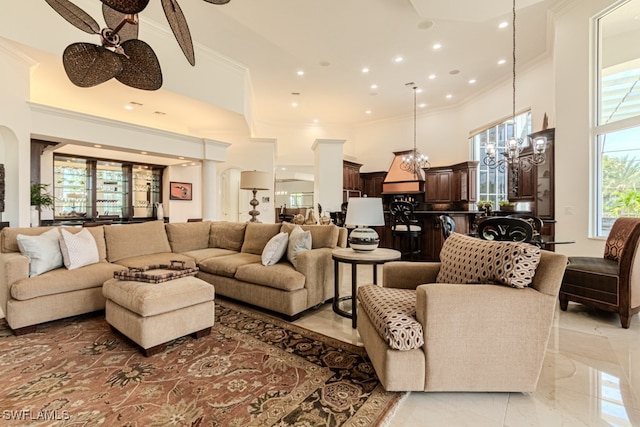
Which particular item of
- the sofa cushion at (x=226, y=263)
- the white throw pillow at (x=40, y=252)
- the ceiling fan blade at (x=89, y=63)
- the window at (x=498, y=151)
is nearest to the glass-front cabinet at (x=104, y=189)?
the white throw pillow at (x=40, y=252)

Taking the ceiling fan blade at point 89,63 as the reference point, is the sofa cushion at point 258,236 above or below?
below

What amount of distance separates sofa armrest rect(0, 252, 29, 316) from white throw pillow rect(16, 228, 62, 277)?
0.26 ft

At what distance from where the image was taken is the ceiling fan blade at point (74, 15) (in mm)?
1581

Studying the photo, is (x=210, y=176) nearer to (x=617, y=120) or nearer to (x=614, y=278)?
(x=614, y=278)

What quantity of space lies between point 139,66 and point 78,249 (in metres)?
2.16

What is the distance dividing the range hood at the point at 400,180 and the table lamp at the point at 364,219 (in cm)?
607

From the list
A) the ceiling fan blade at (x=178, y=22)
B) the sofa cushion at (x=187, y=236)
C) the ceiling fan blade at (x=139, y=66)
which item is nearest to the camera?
the ceiling fan blade at (x=178, y=22)

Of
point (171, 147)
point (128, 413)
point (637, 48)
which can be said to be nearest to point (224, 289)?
point (128, 413)

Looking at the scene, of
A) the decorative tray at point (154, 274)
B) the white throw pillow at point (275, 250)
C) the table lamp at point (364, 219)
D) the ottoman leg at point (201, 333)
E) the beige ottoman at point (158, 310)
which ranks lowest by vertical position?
the ottoman leg at point (201, 333)

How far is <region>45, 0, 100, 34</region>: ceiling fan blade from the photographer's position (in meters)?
1.58

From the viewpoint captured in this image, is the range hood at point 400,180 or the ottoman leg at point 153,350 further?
the range hood at point 400,180

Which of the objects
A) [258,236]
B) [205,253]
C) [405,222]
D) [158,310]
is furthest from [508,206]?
[158,310]

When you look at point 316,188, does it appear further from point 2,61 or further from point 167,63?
point 2,61

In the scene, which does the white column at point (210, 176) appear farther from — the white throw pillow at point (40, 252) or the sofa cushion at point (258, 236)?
the white throw pillow at point (40, 252)
